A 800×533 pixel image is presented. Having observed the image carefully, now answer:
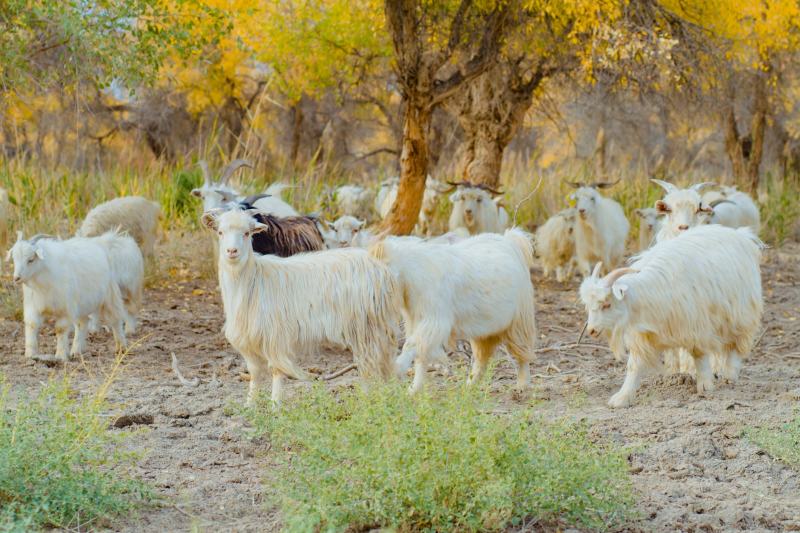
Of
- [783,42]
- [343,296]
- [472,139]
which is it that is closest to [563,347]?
[343,296]

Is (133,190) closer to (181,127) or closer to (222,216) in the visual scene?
(222,216)

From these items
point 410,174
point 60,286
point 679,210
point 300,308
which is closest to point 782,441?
point 300,308

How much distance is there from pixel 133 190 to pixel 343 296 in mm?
9331

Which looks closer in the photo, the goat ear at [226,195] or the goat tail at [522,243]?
the goat tail at [522,243]

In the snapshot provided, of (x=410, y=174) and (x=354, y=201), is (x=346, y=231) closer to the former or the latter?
(x=410, y=174)

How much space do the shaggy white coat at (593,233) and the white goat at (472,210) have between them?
4.25 feet

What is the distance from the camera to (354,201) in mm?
17812

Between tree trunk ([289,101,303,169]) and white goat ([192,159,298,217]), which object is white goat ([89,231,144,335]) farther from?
tree trunk ([289,101,303,169])

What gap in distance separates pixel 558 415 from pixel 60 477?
3.33 meters

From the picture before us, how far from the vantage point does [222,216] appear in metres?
7.00

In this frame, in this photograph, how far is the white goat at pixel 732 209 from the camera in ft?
51.7

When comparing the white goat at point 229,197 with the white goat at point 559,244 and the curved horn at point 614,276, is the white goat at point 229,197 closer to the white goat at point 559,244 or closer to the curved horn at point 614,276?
the curved horn at point 614,276

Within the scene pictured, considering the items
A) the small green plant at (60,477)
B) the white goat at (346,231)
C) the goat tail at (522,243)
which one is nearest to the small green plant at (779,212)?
the white goat at (346,231)

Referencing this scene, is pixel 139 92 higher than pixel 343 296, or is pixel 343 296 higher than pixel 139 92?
pixel 139 92
